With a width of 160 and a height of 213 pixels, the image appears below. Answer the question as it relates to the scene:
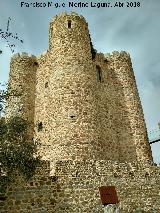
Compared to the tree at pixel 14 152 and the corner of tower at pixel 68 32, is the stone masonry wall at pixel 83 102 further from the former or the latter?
the tree at pixel 14 152

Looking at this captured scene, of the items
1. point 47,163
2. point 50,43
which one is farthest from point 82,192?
point 50,43

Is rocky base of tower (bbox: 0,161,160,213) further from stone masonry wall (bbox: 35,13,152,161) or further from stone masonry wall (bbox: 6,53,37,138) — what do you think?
stone masonry wall (bbox: 6,53,37,138)

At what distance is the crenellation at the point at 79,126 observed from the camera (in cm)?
1234

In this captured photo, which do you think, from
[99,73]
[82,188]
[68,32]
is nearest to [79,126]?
[82,188]

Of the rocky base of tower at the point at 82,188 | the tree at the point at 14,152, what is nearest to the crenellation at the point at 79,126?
the rocky base of tower at the point at 82,188

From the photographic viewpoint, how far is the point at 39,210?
11570 millimetres

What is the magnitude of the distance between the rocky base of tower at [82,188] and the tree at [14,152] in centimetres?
59

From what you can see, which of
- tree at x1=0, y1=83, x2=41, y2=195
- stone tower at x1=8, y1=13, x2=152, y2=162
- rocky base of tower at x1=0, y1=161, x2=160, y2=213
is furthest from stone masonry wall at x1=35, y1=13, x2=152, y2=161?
tree at x1=0, y1=83, x2=41, y2=195

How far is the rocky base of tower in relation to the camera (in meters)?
11.6

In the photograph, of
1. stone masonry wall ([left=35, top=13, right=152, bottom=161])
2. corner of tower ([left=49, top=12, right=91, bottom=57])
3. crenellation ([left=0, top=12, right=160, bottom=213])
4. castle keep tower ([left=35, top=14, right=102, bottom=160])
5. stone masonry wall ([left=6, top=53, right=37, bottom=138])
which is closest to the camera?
crenellation ([left=0, top=12, right=160, bottom=213])

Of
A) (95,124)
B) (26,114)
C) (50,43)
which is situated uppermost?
(50,43)

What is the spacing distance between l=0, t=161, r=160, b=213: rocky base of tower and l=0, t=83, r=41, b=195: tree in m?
0.59

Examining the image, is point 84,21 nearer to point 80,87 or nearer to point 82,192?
point 80,87

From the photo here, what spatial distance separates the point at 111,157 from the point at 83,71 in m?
5.54
